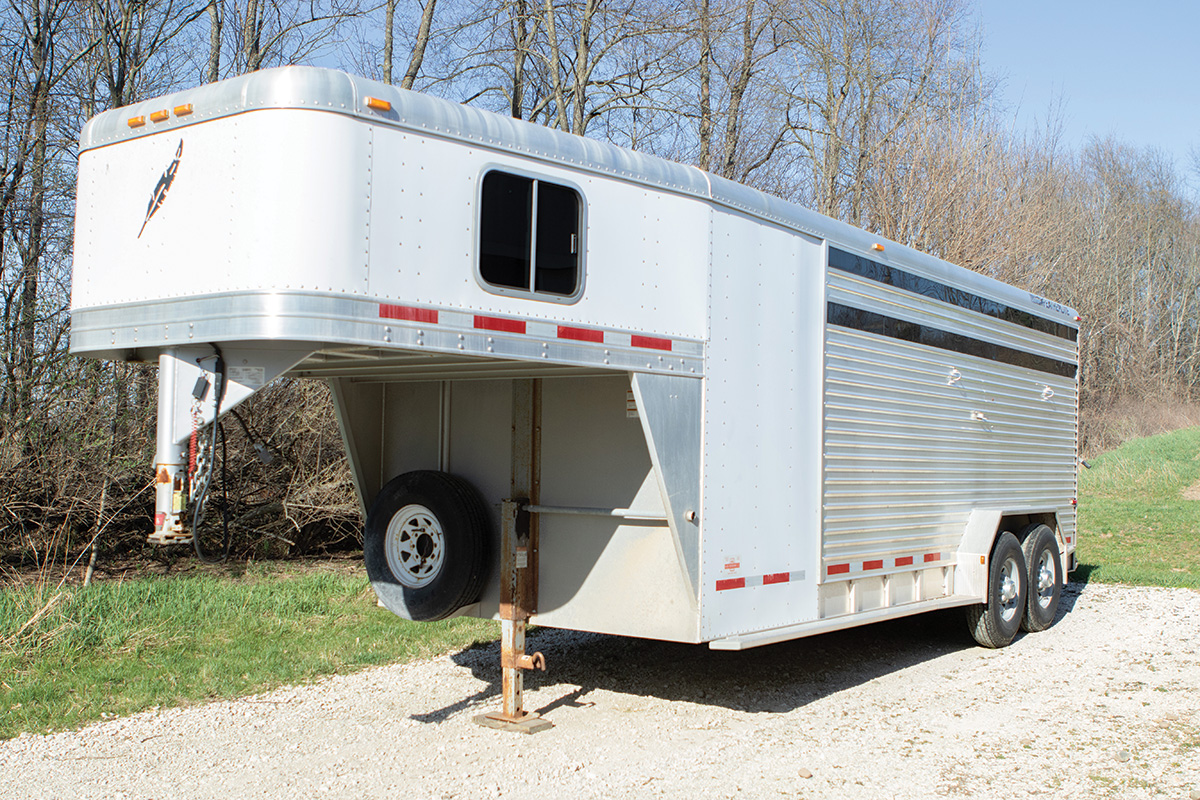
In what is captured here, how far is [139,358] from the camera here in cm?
525

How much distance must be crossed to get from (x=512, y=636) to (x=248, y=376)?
2.26 metres

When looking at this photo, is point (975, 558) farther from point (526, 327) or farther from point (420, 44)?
point (420, 44)

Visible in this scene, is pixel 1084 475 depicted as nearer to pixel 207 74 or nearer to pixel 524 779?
pixel 207 74

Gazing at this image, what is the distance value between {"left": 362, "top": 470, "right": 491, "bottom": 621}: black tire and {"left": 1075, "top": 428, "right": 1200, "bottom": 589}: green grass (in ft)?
28.8

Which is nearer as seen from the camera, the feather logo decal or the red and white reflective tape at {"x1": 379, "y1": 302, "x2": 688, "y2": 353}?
the red and white reflective tape at {"x1": 379, "y1": 302, "x2": 688, "y2": 353}

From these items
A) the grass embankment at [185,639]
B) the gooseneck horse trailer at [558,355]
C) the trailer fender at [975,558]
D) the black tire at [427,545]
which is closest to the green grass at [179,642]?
the grass embankment at [185,639]

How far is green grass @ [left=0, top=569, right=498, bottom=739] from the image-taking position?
6465 millimetres

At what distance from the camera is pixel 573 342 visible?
5270 mm

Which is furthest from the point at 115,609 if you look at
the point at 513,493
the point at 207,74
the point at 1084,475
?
the point at 1084,475

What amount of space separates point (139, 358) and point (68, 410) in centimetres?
586

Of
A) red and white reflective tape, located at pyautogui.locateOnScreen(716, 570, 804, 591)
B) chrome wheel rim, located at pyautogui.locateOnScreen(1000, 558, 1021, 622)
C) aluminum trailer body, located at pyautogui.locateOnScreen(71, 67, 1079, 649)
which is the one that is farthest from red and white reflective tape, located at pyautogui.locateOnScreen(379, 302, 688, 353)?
chrome wheel rim, located at pyautogui.locateOnScreen(1000, 558, 1021, 622)

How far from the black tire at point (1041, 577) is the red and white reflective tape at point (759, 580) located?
3.65 metres

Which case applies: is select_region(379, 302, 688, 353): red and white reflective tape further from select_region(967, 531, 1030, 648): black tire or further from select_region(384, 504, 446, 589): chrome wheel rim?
select_region(967, 531, 1030, 648): black tire

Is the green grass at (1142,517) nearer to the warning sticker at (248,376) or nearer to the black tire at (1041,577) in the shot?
the black tire at (1041,577)
